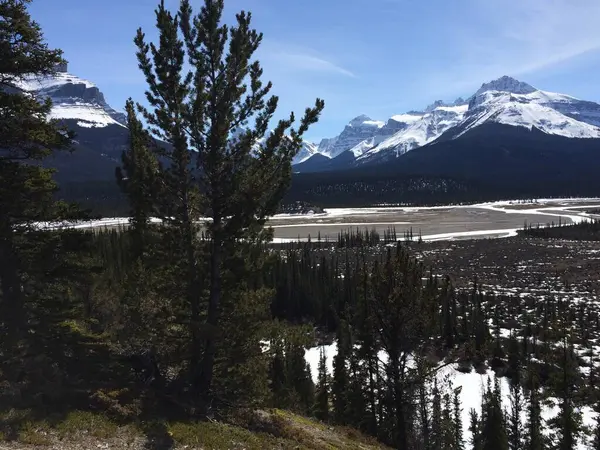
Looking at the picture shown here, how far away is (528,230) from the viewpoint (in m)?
151

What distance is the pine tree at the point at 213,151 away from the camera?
14.9 meters

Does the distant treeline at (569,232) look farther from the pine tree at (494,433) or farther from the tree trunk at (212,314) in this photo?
the tree trunk at (212,314)

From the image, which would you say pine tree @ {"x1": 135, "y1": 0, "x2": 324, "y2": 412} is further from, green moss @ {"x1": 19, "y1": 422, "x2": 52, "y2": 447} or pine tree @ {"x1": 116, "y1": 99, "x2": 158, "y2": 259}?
green moss @ {"x1": 19, "y1": 422, "x2": 52, "y2": 447}

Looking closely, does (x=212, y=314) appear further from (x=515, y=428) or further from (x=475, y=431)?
(x=515, y=428)

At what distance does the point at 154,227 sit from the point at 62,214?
9.40ft

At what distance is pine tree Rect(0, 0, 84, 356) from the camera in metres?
13.9

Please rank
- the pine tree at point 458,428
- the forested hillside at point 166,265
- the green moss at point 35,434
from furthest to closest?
the pine tree at point 458,428 → the forested hillside at point 166,265 → the green moss at point 35,434

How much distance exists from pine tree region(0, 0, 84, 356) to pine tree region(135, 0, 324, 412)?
315 cm

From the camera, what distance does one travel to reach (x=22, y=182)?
13.9m

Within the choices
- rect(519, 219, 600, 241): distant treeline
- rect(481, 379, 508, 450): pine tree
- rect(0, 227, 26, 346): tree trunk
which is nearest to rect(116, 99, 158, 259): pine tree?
rect(0, 227, 26, 346): tree trunk

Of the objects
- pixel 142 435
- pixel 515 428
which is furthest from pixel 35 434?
pixel 515 428

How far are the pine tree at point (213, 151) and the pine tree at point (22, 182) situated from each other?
10.3ft

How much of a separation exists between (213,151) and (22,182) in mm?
5698

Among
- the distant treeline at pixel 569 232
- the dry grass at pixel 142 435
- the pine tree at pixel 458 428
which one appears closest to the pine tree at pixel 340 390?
the pine tree at pixel 458 428
